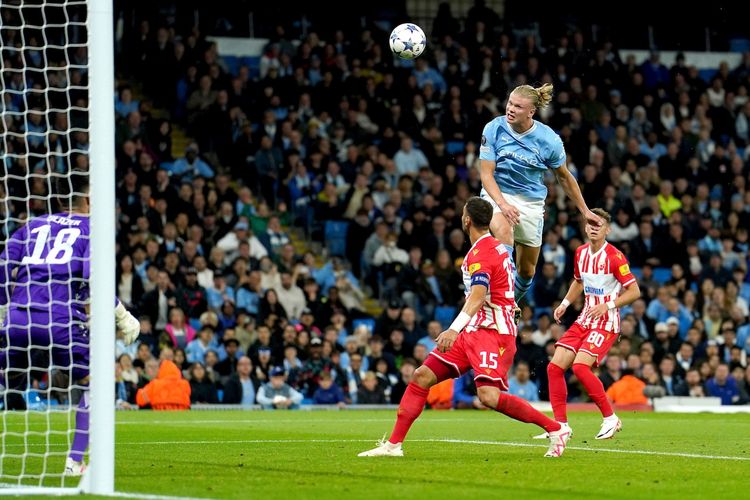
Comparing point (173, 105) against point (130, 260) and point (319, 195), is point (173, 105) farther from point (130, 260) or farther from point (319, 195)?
point (130, 260)

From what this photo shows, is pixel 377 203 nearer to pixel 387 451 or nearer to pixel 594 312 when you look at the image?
pixel 594 312

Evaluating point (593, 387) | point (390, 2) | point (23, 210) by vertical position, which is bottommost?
point (593, 387)

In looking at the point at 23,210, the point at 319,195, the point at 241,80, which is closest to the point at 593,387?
the point at 23,210

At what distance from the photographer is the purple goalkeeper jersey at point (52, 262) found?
29.9ft

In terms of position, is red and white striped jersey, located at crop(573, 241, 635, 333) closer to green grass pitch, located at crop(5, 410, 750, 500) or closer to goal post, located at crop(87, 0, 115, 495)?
green grass pitch, located at crop(5, 410, 750, 500)

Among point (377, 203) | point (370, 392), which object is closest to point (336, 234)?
point (377, 203)

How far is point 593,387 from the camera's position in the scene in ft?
43.7

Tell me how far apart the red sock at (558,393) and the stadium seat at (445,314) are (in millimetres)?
9954

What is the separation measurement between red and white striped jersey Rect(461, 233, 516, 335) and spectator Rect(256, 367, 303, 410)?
10784 millimetres

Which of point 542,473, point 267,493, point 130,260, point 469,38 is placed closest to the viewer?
point 267,493

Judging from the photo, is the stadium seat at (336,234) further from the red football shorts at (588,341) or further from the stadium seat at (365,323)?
the red football shorts at (588,341)

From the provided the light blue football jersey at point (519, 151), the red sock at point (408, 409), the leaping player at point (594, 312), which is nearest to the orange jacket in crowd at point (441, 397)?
the leaping player at point (594, 312)

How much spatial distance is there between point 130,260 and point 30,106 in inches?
135

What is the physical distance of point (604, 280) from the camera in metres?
13.8
